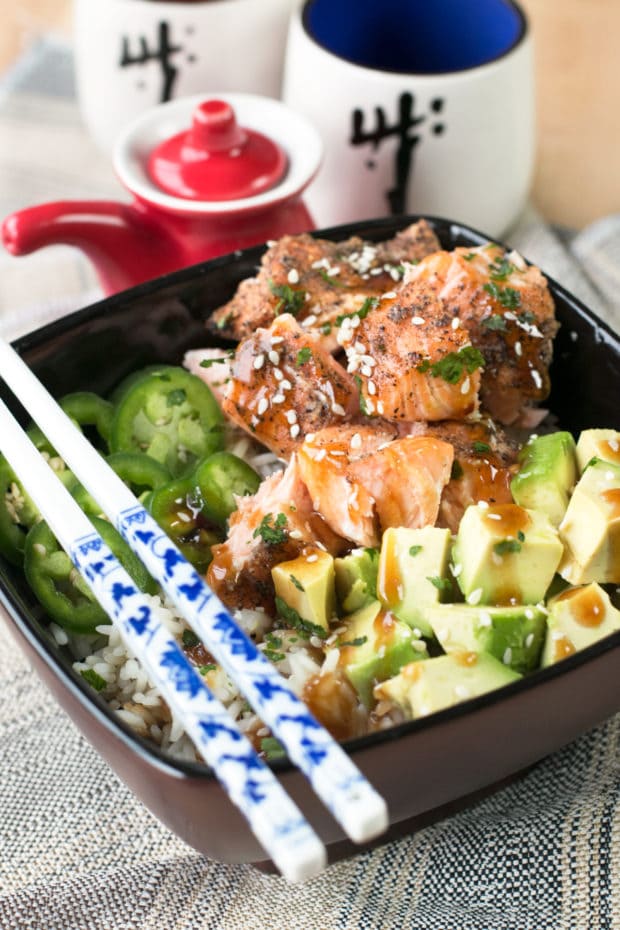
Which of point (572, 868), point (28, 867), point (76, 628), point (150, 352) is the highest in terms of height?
point (150, 352)

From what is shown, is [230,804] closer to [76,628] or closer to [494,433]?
[76,628]

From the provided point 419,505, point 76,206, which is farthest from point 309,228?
point 419,505

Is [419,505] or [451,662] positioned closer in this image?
[451,662]

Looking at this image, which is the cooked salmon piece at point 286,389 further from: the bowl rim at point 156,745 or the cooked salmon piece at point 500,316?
the bowl rim at point 156,745

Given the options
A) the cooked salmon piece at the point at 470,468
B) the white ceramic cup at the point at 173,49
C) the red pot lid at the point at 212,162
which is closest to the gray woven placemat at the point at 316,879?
the cooked salmon piece at the point at 470,468

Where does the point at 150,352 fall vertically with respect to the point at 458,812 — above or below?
above

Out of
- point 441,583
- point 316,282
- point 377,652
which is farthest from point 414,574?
point 316,282

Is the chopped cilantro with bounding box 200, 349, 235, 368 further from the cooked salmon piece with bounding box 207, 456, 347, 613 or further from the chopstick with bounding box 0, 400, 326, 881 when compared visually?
the chopstick with bounding box 0, 400, 326, 881

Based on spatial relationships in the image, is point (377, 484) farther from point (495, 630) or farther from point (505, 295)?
point (505, 295)
